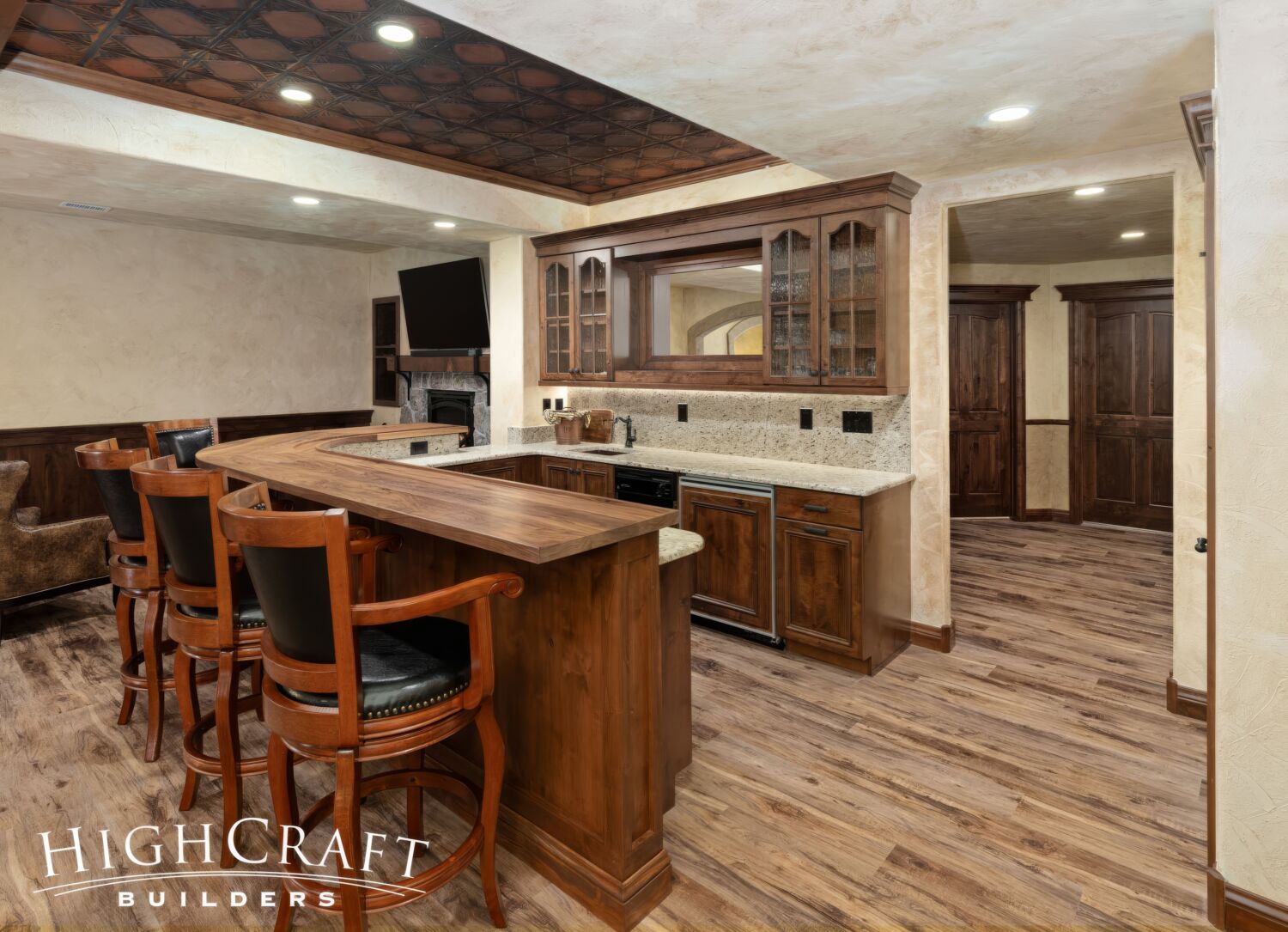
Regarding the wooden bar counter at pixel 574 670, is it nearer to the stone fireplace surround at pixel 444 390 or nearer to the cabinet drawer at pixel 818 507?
the cabinet drawer at pixel 818 507

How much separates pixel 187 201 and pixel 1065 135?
465 cm

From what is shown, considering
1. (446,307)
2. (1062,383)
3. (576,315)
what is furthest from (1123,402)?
(446,307)

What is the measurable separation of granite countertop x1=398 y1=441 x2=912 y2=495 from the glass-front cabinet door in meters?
0.53

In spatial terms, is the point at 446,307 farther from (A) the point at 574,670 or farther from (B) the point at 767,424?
(A) the point at 574,670

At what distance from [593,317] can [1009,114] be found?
2979mm

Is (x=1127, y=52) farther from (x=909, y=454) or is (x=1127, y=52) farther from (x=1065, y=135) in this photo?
(x=909, y=454)

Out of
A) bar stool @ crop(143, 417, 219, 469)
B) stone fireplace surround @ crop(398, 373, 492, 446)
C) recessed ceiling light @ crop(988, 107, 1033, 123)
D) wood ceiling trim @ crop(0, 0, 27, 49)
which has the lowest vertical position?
bar stool @ crop(143, 417, 219, 469)

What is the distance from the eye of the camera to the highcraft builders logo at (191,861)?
210cm

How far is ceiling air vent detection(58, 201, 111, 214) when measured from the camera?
4.64 metres

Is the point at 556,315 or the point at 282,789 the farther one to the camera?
the point at 556,315

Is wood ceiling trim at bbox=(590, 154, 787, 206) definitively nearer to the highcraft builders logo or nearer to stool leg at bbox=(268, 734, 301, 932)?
stool leg at bbox=(268, 734, 301, 932)

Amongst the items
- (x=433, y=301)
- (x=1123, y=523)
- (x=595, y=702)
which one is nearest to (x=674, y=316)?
(x=433, y=301)

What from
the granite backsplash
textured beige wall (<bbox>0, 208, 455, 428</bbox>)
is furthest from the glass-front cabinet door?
textured beige wall (<bbox>0, 208, 455, 428</bbox>)

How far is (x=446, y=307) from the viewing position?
6.46 meters
